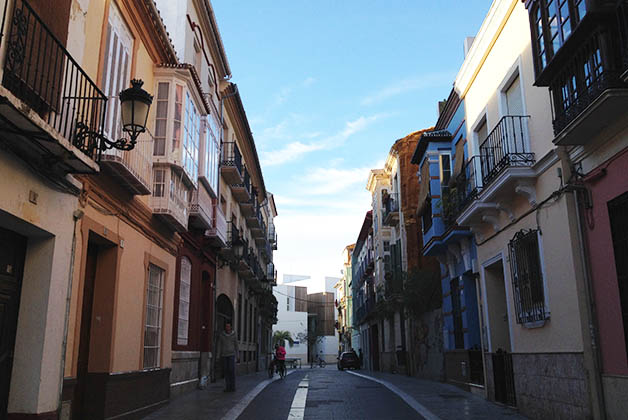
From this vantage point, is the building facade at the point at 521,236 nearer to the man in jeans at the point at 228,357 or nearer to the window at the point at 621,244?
the window at the point at 621,244

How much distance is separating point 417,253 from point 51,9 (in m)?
20.3

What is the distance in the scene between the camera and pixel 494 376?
38.2 feet

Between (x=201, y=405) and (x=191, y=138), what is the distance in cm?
562

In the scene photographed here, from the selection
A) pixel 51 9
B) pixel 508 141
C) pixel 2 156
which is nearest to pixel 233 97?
pixel 508 141

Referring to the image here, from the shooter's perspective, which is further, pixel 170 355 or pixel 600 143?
pixel 170 355

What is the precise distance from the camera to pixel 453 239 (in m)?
15.4

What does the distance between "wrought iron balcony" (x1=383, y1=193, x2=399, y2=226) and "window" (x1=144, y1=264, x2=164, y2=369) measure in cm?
1775

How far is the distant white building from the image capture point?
74938 mm

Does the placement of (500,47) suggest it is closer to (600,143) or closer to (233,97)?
(600,143)

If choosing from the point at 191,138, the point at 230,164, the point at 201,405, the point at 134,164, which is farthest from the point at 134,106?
the point at 230,164

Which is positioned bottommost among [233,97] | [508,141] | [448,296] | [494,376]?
[494,376]

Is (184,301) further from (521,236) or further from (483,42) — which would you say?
(483,42)

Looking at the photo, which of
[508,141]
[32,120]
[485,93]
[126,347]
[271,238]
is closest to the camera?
[32,120]

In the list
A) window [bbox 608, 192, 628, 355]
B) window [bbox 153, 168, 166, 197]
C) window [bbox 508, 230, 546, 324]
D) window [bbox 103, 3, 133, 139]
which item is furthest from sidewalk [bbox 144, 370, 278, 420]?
window [bbox 608, 192, 628, 355]
